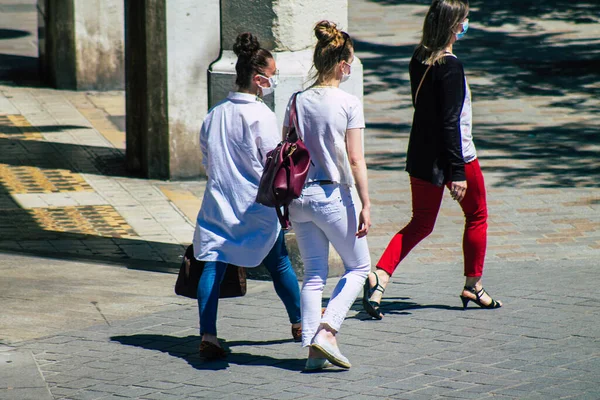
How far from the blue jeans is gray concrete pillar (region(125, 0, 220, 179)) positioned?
518 cm

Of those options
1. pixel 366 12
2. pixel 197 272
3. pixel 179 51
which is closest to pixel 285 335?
pixel 197 272

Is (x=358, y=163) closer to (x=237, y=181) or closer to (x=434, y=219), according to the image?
(x=237, y=181)

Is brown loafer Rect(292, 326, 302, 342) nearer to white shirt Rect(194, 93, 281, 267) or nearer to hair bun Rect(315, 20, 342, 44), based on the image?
white shirt Rect(194, 93, 281, 267)

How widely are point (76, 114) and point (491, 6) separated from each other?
10.4 m

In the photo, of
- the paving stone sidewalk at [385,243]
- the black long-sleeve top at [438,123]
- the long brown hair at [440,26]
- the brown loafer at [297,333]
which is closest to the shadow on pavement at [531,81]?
the paving stone sidewalk at [385,243]

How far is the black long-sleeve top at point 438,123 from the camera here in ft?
20.1

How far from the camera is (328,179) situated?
540cm

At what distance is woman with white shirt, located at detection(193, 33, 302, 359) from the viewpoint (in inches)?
221

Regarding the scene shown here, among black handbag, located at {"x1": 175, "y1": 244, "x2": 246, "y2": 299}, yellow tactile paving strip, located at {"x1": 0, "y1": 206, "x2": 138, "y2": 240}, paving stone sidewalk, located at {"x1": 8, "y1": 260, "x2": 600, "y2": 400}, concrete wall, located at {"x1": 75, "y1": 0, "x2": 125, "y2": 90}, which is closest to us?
paving stone sidewalk, located at {"x1": 8, "y1": 260, "x2": 600, "y2": 400}

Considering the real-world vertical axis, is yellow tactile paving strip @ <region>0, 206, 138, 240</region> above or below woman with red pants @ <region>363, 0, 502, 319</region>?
below

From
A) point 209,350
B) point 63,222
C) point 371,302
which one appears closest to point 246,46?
point 209,350

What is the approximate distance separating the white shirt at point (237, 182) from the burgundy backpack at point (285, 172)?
247 mm

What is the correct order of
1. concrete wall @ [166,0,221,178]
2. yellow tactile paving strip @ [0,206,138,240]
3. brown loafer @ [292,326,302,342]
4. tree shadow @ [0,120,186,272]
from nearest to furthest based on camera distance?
brown loafer @ [292,326,302,342], tree shadow @ [0,120,186,272], yellow tactile paving strip @ [0,206,138,240], concrete wall @ [166,0,221,178]

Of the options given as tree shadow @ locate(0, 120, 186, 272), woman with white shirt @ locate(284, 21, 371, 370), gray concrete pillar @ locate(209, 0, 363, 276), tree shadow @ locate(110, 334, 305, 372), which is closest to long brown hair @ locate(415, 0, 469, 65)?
woman with white shirt @ locate(284, 21, 371, 370)
